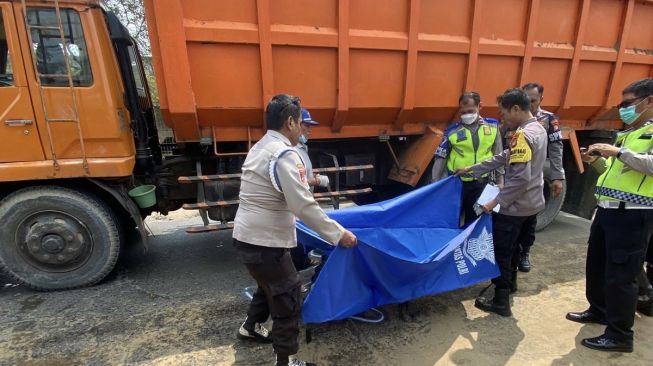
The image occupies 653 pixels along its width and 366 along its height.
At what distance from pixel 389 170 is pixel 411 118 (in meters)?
0.76

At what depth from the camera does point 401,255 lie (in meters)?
2.55

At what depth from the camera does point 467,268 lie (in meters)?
2.86

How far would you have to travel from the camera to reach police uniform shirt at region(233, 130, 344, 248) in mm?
1914

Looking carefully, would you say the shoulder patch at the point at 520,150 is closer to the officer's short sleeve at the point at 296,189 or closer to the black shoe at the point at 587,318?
the black shoe at the point at 587,318

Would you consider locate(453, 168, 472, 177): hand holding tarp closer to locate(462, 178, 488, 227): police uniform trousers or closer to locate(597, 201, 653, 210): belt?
locate(462, 178, 488, 227): police uniform trousers

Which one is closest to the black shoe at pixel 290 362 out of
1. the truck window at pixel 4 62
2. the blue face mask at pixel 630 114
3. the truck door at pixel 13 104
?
the blue face mask at pixel 630 114

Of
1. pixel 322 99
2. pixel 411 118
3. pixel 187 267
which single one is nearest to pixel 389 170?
pixel 411 118

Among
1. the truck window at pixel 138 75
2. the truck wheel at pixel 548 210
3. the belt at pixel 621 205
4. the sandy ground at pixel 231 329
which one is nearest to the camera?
the belt at pixel 621 205

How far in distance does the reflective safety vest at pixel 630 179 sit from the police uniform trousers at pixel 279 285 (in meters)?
2.03

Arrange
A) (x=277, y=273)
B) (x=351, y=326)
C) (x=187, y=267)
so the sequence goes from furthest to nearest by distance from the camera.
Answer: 1. (x=187, y=267)
2. (x=351, y=326)
3. (x=277, y=273)

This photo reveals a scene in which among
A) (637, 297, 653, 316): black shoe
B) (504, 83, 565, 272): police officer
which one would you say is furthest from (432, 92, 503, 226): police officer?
(637, 297, 653, 316): black shoe

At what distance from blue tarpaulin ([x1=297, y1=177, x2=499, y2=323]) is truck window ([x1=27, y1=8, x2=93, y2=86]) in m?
2.16

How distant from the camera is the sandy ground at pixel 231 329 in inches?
95.3

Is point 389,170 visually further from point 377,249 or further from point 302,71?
point 377,249
